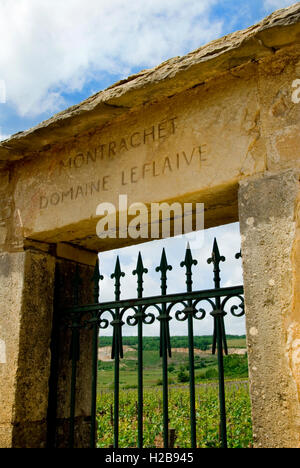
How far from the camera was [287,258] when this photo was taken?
6.39ft

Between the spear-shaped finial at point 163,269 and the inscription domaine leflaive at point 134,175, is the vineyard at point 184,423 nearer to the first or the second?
the spear-shaped finial at point 163,269

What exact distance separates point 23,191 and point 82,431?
5.96 ft

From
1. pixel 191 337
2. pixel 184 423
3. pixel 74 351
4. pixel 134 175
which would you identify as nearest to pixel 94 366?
pixel 74 351

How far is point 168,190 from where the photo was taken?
2.46m

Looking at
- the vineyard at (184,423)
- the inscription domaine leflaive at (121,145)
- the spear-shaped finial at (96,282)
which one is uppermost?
the inscription domaine leflaive at (121,145)

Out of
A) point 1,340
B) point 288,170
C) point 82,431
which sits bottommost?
point 82,431

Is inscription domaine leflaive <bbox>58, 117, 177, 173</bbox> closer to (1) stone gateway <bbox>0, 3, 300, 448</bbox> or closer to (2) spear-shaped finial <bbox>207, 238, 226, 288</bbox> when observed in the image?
(1) stone gateway <bbox>0, 3, 300, 448</bbox>

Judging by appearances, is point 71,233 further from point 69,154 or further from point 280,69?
point 280,69

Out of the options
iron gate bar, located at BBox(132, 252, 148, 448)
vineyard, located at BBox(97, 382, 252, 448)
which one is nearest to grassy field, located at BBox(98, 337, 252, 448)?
vineyard, located at BBox(97, 382, 252, 448)

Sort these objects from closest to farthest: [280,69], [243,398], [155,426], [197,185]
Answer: [280,69] < [197,185] < [155,426] < [243,398]

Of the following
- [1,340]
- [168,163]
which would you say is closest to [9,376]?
[1,340]

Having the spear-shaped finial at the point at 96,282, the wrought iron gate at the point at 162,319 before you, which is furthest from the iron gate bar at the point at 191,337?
the spear-shaped finial at the point at 96,282

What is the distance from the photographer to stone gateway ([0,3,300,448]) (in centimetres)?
195

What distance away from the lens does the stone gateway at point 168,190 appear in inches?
76.6
